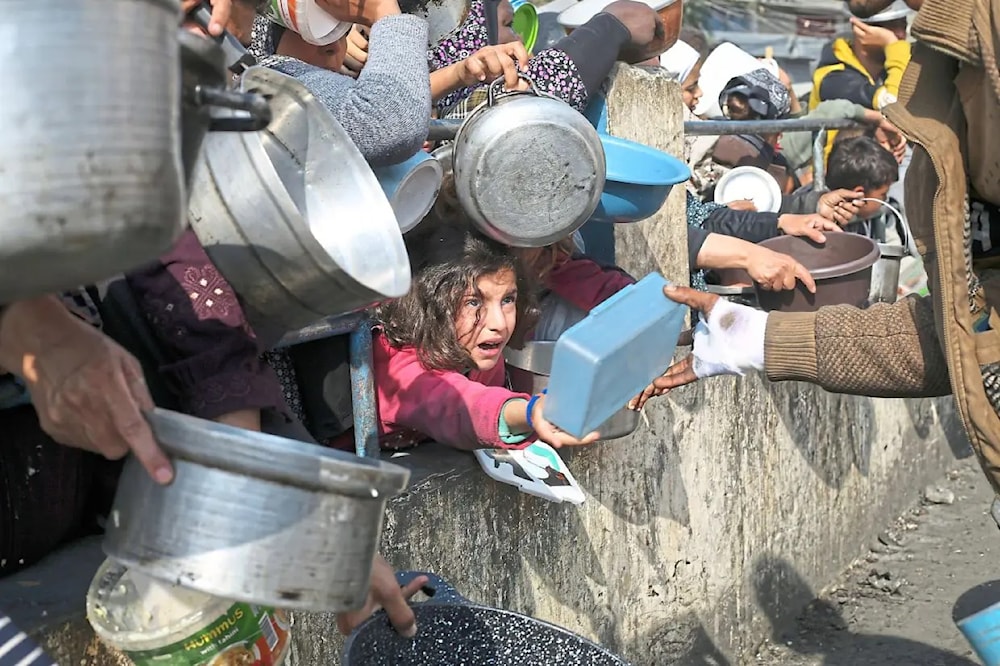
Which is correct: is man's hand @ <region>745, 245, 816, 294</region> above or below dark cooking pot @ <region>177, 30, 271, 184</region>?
below

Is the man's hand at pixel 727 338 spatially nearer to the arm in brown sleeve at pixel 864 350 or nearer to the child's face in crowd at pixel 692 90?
the arm in brown sleeve at pixel 864 350

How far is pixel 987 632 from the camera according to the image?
2148 millimetres

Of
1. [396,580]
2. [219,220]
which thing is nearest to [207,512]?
[219,220]

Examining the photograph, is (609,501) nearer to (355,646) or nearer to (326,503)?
(355,646)

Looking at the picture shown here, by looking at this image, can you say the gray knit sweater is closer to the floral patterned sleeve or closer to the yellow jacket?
the floral patterned sleeve

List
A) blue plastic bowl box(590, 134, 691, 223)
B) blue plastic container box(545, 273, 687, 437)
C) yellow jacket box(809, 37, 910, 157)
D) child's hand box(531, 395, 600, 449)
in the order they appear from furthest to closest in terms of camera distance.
→ yellow jacket box(809, 37, 910, 157) < blue plastic bowl box(590, 134, 691, 223) < child's hand box(531, 395, 600, 449) < blue plastic container box(545, 273, 687, 437)

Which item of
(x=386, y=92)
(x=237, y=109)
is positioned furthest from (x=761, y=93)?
(x=237, y=109)

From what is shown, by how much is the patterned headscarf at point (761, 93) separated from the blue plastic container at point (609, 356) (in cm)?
403

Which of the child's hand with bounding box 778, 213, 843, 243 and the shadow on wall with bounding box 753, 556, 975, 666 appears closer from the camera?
the shadow on wall with bounding box 753, 556, 975, 666

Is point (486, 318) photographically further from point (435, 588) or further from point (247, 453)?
point (247, 453)

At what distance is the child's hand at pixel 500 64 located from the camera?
255cm

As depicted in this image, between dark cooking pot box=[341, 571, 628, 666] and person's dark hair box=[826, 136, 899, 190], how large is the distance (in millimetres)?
4047

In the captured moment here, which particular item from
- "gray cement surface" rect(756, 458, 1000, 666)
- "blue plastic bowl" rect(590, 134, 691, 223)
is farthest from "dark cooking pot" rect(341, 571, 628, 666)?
"gray cement surface" rect(756, 458, 1000, 666)

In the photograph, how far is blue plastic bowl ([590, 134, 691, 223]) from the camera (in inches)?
115
